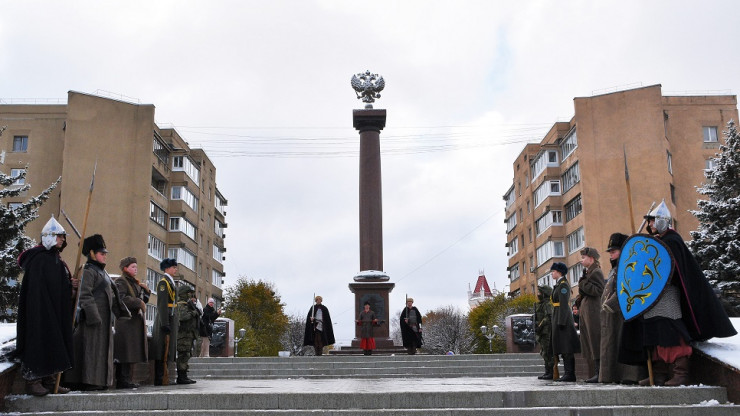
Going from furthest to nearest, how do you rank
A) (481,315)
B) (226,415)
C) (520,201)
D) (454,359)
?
1. (520,201)
2. (481,315)
3. (454,359)
4. (226,415)

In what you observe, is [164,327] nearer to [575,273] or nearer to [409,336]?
[409,336]

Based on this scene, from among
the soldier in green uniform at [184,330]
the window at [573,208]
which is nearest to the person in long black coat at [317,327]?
the soldier in green uniform at [184,330]

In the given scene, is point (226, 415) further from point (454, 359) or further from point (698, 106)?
point (698, 106)

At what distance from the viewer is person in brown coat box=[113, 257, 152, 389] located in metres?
10.0

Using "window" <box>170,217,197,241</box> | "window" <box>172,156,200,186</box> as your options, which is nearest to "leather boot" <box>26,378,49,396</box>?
"window" <box>170,217,197,241</box>

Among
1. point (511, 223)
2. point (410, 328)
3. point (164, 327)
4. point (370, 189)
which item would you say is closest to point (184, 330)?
point (164, 327)

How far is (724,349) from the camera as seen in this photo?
8383 mm

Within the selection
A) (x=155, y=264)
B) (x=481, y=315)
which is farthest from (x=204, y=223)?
(x=481, y=315)

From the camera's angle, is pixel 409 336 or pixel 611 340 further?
pixel 409 336

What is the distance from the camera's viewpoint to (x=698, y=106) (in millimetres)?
51594

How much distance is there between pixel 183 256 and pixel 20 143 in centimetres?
1425

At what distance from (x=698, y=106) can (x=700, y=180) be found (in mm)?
5417

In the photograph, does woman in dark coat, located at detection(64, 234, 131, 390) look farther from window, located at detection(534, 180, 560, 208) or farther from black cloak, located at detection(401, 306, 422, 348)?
window, located at detection(534, 180, 560, 208)

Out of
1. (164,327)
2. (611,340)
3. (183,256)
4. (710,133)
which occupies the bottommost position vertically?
(611,340)
